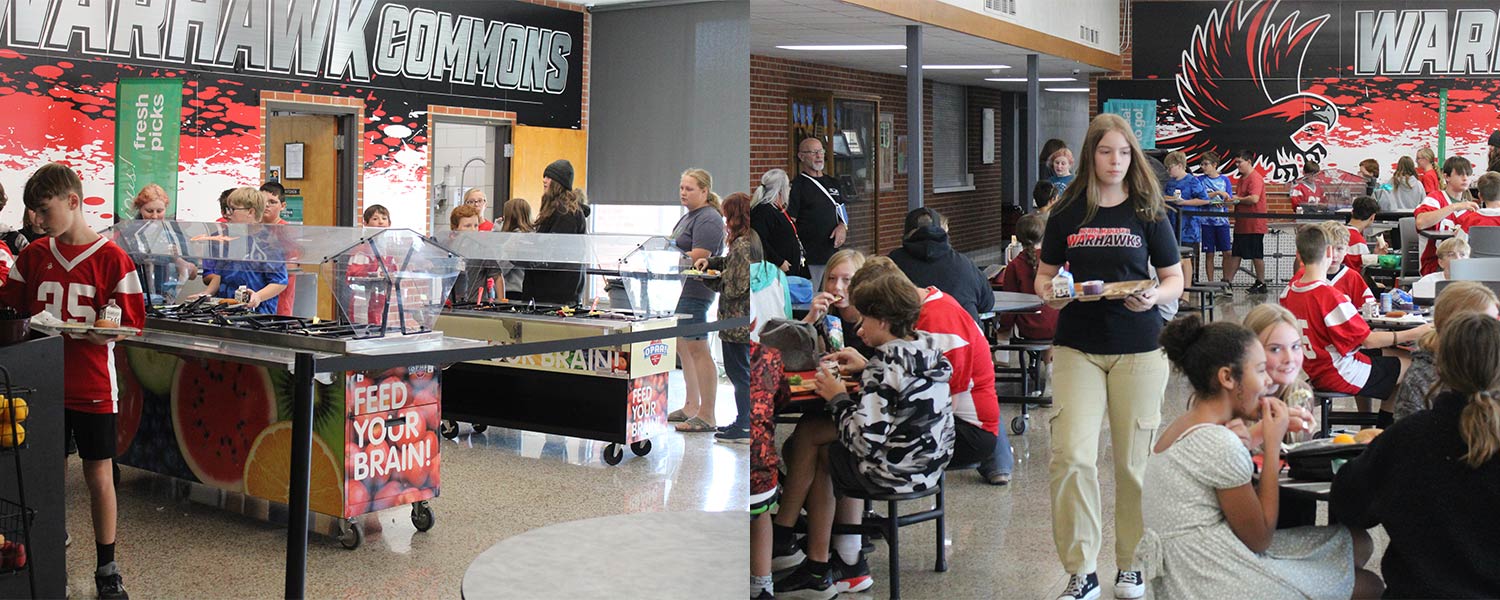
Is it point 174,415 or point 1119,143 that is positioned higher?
point 1119,143

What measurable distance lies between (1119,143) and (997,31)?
22.8ft

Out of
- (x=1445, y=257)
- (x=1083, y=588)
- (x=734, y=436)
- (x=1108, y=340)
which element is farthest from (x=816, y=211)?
(x=734, y=436)

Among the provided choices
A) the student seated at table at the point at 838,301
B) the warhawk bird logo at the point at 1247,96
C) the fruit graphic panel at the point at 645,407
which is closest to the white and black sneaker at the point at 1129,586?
the student seated at table at the point at 838,301

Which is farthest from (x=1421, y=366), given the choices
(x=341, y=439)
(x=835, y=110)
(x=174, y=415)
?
(x=174, y=415)

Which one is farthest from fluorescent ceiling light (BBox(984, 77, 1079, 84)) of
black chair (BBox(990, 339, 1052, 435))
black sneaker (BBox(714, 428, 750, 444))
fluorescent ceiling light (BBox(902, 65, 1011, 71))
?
black sneaker (BBox(714, 428, 750, 444))

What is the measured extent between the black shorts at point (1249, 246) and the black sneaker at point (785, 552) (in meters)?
9.28

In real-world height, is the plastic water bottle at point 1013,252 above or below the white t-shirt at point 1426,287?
above

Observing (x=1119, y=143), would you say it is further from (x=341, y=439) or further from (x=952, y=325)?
(x=341, y=439)

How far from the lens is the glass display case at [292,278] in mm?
5367

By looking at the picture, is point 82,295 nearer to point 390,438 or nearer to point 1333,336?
point 390,438

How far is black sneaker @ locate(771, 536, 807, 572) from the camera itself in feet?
12.7

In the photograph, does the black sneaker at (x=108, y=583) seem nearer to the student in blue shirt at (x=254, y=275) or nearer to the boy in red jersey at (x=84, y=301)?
the boy in red jersey at (x=84, y=301)

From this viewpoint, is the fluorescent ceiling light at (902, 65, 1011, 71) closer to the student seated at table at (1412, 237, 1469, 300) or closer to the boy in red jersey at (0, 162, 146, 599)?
the student seated at table at (1412, 237, 1469, 300)

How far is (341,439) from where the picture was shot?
4863mm
